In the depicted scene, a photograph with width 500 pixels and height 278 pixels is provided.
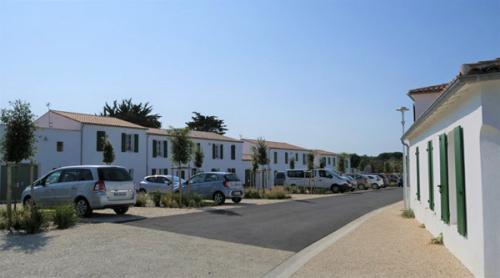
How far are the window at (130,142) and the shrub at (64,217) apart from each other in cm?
2734

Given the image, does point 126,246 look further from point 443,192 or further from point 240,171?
point 240,171

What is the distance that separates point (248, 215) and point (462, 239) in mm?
10649

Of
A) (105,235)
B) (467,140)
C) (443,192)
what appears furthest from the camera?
(105,235)

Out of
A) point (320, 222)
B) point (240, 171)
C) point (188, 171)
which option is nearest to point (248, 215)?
point (320, 222)

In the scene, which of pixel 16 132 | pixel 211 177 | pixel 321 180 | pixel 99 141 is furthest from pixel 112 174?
pixel 321 180

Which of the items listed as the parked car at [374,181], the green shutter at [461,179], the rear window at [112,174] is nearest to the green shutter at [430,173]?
the green shutter at [461,179]

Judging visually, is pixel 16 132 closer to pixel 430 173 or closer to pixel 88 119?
pixel 430 173

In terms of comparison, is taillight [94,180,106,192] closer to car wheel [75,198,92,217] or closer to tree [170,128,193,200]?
car wheel [75,198,92,217]

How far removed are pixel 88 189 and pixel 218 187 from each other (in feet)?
29.1

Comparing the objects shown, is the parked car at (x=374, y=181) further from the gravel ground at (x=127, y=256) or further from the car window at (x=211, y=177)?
the gravel ground at (x=127, y=256)

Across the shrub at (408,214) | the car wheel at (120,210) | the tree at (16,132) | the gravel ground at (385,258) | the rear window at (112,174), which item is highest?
the tree at (16,132)

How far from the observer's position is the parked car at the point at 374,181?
167 feet

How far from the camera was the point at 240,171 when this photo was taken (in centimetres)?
5559

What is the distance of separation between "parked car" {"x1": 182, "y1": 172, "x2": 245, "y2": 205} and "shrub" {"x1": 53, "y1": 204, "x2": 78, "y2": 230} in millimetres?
11469
